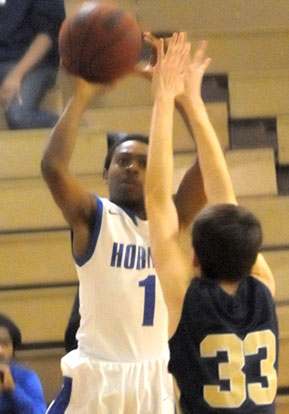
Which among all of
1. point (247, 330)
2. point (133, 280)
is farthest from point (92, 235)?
point (247, 330)

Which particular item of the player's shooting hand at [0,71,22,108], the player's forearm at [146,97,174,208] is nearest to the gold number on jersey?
the player's forearm at [146,97,174,208]

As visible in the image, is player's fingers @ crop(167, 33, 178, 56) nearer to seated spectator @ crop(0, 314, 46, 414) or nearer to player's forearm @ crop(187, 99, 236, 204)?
player's forearm @ crop(187, 99, 236, 204)

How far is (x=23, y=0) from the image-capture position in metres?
3.18

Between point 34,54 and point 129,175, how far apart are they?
134 cm

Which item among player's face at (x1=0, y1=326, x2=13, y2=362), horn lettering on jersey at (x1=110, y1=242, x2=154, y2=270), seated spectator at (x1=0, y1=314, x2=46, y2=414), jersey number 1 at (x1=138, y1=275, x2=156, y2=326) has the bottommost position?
seated spectator at (x1=0, y1=314, x2=46, y2=414)

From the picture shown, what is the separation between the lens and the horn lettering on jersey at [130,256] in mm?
1811

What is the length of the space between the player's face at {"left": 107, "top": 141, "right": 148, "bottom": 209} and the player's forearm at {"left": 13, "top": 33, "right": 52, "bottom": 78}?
4.03 ft

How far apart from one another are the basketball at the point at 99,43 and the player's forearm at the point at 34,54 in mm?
1251

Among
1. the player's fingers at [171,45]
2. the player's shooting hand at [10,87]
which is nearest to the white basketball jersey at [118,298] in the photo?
the player's fingers at [171,45]

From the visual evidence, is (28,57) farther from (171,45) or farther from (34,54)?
(171,45)

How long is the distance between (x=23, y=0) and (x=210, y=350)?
2.23m

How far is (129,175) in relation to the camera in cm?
187

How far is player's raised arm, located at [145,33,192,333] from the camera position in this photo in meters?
1.40

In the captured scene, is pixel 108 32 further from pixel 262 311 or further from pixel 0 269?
pixel 0 269
